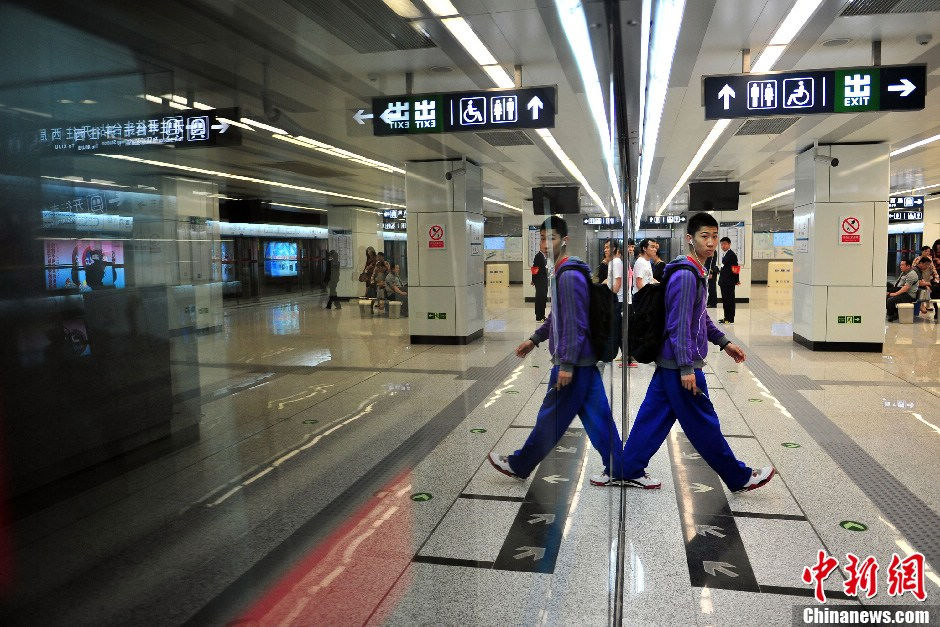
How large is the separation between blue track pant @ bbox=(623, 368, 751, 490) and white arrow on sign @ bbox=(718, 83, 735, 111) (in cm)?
291

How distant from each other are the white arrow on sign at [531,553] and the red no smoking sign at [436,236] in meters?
7.82

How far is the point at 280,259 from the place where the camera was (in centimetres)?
292

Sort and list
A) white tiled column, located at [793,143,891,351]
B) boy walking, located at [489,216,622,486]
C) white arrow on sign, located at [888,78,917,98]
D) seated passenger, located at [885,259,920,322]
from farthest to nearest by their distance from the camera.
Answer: seated passenger, located at [885,259,920,322], white tiled column, located at [793,143,891,351], white arrow on sign, located at [888,78,917,98], boy walking, located at [489,216,622,486]

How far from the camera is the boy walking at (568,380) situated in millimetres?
3281

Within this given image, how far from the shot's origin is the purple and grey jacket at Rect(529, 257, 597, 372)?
333 centimetres

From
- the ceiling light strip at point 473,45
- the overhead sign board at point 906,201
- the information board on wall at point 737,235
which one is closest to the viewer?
the ceiling light strip at point 473,45

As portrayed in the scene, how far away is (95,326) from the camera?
183cm

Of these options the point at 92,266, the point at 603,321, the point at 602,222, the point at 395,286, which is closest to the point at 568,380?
the point at 603,321

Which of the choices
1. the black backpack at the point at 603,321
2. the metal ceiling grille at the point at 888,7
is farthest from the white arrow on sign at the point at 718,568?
the metal ceiling grille at the point at 888,7

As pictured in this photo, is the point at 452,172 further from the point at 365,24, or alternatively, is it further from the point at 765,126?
the point at 365,24

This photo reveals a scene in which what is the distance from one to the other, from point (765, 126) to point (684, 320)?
6420mm

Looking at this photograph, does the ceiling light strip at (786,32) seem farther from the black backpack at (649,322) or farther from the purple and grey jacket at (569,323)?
the purple and grey jacket at (569,323)

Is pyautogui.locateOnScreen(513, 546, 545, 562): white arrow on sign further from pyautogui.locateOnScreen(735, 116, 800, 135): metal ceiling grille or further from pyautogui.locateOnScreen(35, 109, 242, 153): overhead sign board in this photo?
pyautogui.locateOnScreen(735, 116, 800, 135): metal ceiling grille

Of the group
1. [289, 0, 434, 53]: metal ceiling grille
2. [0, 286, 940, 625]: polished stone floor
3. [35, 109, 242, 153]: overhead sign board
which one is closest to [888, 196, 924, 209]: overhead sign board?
[0, 286, 940, 625]: polished stone floor
